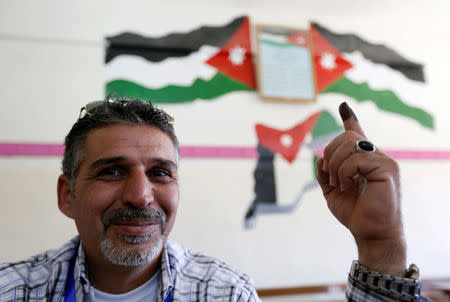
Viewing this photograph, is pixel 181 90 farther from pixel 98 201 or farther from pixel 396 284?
pixel 396 284

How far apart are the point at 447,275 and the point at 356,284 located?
5.66 ft

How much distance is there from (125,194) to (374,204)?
0.67 metres

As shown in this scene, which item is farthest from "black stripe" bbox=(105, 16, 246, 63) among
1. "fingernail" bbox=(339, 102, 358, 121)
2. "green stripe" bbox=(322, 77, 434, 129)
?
"fingernail" bbox=(339, 102, 358, 121)

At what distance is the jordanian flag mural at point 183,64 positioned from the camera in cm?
188

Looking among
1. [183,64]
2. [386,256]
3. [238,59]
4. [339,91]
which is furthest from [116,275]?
[339,91]

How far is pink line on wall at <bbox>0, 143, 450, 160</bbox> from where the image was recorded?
5.57 feet

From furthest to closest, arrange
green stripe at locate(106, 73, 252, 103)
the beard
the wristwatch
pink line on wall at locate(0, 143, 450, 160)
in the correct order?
green stripe at locate(106, 73, 252, 103) < pink line on wall at locate(0, 143, 450, 160) < the beard < the wristwatch

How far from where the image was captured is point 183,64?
1.97m

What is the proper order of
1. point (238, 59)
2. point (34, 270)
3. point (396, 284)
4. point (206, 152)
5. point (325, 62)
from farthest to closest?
point (325, 62), point (238, 59), point (206, 152), point (34, 270), point (396, 284)

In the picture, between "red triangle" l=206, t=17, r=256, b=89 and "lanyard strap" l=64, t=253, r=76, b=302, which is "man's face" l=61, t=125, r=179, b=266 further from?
"red triangle" l=206, t=17, r=256, b=89

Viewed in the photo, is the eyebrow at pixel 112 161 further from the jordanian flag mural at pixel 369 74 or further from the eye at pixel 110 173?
the jordanian flag mural at pixel 369 74

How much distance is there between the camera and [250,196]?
6.21 ft

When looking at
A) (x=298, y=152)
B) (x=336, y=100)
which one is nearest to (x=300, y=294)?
(x=298, y=152)

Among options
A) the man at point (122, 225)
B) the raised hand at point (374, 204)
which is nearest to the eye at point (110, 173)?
the man at point (122, 225)
